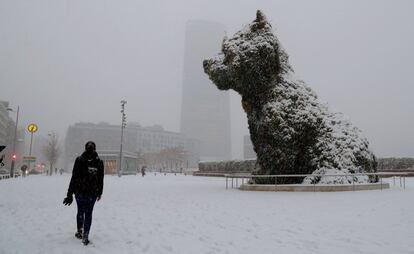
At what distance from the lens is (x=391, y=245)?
593cm

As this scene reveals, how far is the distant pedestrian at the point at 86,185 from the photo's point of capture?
21.1 feet

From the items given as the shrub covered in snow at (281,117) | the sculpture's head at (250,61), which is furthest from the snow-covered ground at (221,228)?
the sculpture's head at (250,61)

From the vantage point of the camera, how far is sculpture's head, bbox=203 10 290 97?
57.2 feet

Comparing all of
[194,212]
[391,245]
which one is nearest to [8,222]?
[194,212]

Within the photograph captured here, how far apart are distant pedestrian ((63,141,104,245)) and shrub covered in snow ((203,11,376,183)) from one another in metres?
11.4

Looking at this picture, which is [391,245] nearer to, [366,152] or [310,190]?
[310,190]

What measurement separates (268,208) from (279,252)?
4866mm

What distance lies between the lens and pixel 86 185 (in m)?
6.46

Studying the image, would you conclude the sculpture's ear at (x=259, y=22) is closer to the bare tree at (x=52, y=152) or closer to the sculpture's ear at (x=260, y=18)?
the sculpture's ear at (x=260, y=18)

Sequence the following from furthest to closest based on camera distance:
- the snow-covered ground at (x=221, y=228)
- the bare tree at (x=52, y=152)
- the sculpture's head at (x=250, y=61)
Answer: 1. the bare tree at (x=52, y=152)
2. the sculpture's head at (x=250, y=61)
3. the snow-covered ground at (x=221, y=228)

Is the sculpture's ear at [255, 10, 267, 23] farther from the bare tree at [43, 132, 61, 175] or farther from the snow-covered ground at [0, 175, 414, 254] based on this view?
the bare tree at [43, 132, 61, 175]

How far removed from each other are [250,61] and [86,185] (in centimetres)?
1254

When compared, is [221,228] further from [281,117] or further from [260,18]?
[260,18]

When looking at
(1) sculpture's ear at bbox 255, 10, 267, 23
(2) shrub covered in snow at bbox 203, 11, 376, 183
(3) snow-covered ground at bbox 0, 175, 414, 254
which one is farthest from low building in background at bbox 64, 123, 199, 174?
(3) snow-covered ground at bbox 0, 175, 414, 254
